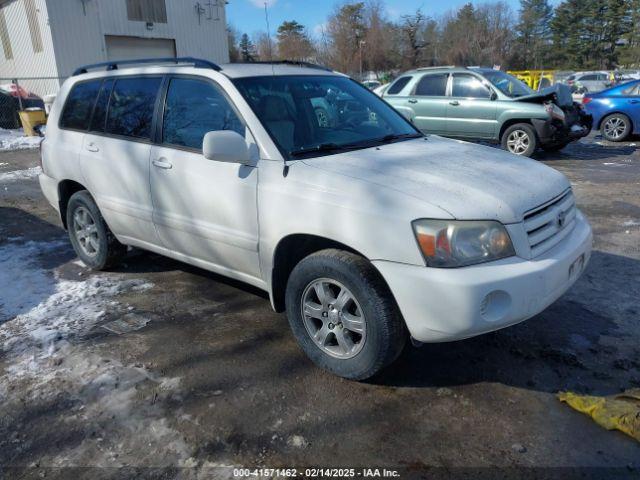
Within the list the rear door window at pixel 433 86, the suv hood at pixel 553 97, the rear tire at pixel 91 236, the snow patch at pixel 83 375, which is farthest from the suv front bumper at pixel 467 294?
the rear door window at pixel 433 86

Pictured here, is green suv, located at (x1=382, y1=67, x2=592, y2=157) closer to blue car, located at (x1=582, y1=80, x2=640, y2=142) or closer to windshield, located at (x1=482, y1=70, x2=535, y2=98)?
windshield, located at (x1=482, y1=70, x2=535, y2=98)

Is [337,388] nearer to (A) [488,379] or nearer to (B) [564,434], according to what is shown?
(A) [488,379]

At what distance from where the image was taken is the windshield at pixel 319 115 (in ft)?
11.2

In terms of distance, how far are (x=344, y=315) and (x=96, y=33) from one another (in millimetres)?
21493

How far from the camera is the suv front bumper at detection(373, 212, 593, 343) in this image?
2553 millimetres

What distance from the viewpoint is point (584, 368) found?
319cm

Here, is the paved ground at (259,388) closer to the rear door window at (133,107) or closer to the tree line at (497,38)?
the rear door window at (133,107)

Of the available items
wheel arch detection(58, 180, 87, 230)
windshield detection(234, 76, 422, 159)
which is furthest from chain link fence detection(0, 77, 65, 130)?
windshield detection(234, 76, 422, 159)

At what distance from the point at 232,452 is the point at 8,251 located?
4.30 meters

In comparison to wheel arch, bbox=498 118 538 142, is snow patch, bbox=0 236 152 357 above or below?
below

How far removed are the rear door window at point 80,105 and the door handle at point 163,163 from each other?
4.00 feet

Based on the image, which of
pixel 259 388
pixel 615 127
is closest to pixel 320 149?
pixel 259 388

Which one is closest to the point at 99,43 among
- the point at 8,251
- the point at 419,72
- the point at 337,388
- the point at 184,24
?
the point at 184,24

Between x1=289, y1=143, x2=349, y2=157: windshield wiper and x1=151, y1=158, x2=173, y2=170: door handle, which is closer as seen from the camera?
x1=289, y1=143, x2=349, y2=157: windshield wiper
